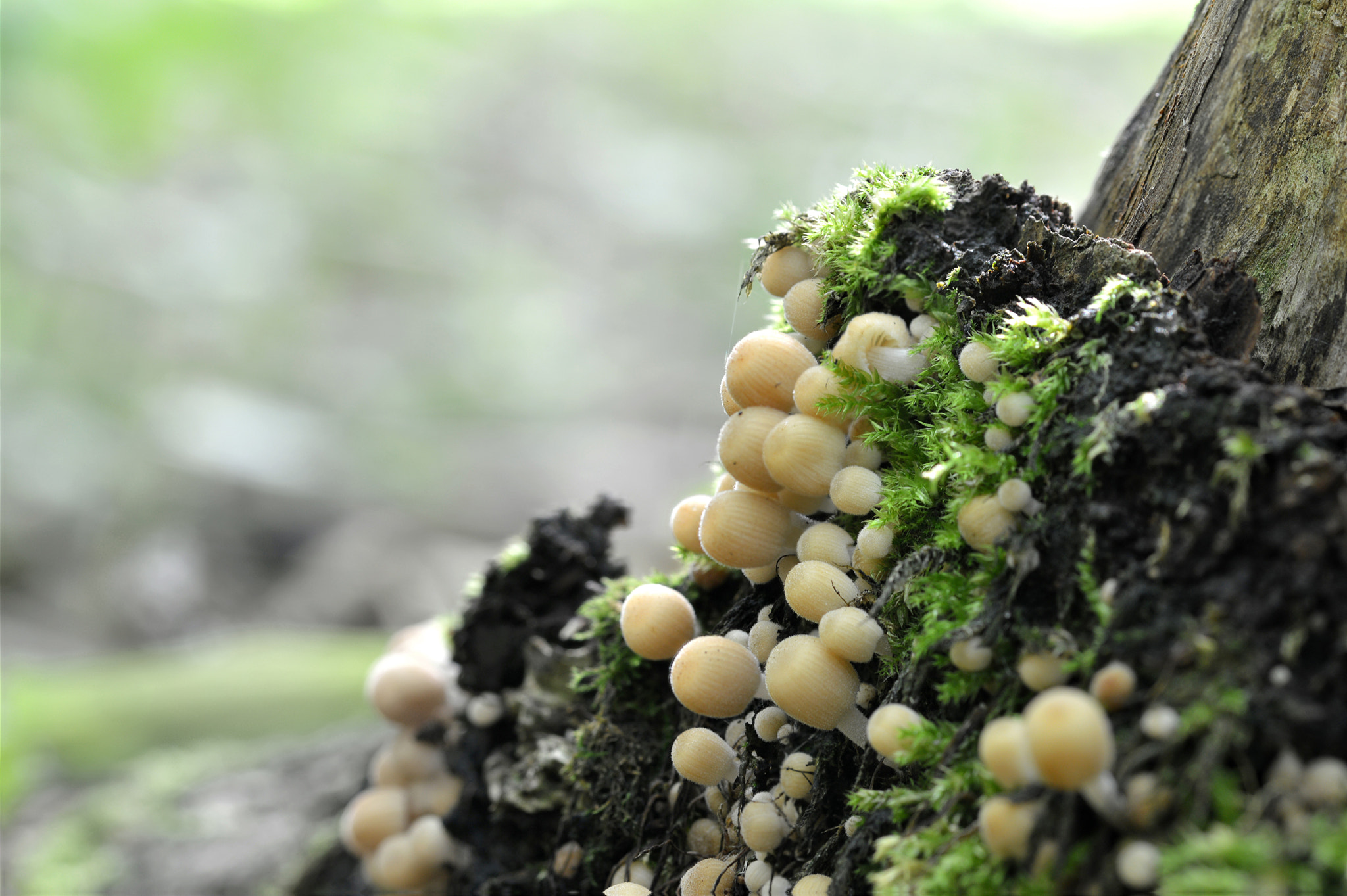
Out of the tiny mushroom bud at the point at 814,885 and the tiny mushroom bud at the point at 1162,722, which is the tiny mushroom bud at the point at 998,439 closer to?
the tiny mushroom bud at the point at 1162,722

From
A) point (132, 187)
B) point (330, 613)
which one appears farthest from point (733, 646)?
point (132, 187)

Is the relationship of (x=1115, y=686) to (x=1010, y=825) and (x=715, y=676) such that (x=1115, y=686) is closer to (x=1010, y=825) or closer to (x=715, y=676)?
(x=1010, y=825)

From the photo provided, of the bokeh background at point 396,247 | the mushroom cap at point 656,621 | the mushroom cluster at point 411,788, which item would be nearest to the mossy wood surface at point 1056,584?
the mushroom cap at point 656,621

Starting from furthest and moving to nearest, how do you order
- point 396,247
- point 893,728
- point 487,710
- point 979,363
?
point 396,247, point 487,710, point 979,363, point 893,728

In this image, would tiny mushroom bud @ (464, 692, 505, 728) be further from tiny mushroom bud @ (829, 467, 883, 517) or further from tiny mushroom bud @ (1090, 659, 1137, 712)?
tiny mushroom bud @ (1090, 659, 1137, 712)

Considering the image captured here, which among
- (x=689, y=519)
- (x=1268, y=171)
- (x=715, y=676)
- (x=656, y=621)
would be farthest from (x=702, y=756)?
(x=1268, y=171)

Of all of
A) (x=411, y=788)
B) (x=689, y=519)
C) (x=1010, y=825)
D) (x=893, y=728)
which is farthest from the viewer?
(x=411, y=788)
